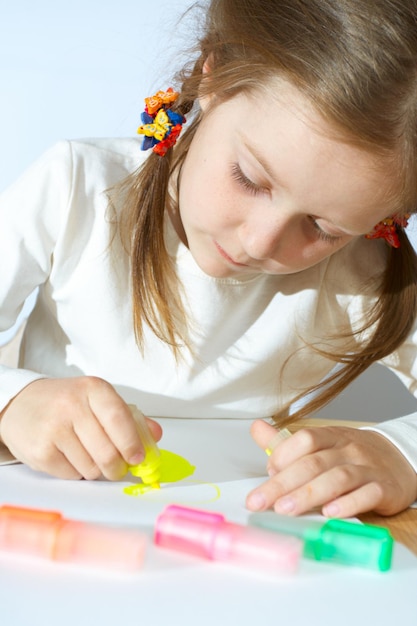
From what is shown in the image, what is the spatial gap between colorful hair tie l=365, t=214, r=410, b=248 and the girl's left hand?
0.23m

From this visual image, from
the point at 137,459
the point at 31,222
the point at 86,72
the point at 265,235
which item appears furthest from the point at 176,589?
the point at 86,72

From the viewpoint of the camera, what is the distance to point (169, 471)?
0.63 m

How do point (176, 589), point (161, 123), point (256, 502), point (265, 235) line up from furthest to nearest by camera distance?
point (161, 123) < point (265, 235) < point (256, 502) < point (176, 589)

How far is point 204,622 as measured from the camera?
40 cm

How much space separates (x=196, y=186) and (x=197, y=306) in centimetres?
18

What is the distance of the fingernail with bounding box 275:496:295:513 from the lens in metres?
0.56

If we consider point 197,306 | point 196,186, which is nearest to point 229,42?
point 196,186

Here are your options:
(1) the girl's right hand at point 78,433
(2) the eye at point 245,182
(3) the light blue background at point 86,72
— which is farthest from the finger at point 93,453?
(3) the light blue background at point 86,72

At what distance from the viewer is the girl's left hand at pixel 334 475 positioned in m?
0.57

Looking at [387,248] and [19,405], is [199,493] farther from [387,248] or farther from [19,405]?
[387,248]

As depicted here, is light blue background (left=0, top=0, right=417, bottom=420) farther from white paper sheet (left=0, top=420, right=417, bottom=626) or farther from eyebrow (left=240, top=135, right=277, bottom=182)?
white paper sheet (left=0, top=420, right=417, bottom=626)

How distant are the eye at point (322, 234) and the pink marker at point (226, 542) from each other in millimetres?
283

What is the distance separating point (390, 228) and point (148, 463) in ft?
1.23

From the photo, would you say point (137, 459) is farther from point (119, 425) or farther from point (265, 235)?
point (265, 235)
